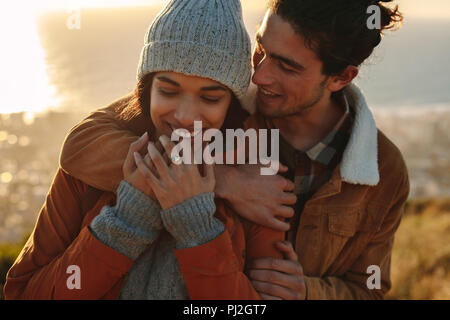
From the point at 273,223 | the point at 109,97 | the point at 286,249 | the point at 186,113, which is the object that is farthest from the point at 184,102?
the point at 109,97

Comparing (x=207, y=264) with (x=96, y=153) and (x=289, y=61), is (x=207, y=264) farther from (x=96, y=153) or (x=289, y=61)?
(x=289, y=61)

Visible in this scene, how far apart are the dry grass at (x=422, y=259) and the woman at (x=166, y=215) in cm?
374

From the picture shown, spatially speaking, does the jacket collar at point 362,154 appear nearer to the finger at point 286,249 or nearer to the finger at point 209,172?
the finger at point 286,249

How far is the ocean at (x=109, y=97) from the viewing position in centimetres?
669

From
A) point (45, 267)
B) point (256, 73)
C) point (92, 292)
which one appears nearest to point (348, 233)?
point (256, 73)

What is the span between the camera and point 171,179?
5.87ft

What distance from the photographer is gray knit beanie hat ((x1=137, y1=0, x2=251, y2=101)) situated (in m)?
1.88

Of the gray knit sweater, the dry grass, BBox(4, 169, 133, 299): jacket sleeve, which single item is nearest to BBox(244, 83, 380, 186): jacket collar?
the gray knit sweater

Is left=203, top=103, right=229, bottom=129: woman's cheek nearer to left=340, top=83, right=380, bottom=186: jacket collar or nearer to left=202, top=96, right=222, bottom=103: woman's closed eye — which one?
left=202, top=96, right=222, bottom=103: woman's closed eye

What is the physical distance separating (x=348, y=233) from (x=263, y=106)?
2.86ft

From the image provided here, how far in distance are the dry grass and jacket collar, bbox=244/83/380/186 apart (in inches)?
113

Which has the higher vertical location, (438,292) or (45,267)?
(45,267)

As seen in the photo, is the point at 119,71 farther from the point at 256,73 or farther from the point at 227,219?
the point at 227,219

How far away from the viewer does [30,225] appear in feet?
28.8
